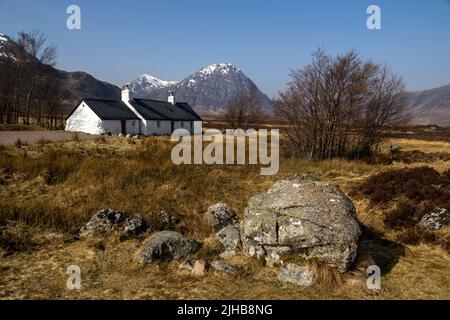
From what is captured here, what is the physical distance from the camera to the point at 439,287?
653 cm

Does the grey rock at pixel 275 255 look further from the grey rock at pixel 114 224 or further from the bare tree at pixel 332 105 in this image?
the bare tree at pixel 332 105

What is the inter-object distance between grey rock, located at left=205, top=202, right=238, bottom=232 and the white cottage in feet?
86.9

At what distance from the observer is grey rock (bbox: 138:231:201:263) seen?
766 centimetres

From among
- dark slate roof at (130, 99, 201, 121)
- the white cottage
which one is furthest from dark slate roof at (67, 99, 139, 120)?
dark slate roof at (130, 99, 201, 121)

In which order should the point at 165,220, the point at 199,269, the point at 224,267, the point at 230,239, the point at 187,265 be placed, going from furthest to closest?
the point at 165,220 < the point at 230,239 < the point at 187,265 < the point at 224,267 < the point at 199,269

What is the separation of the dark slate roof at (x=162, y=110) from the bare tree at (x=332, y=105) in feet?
62.9

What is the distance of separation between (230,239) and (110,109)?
102 feet

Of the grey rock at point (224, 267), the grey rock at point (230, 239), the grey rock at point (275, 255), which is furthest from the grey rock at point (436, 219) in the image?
the grey rock at point (224, 267)

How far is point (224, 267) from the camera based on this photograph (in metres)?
7.24

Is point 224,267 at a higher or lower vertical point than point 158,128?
lower

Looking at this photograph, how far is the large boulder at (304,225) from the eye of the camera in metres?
6.88

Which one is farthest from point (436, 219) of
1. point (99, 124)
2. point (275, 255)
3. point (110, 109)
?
point (110, 109)

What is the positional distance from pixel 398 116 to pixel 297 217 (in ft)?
74.4

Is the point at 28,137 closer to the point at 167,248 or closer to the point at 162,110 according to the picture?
the point at 162,110
